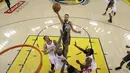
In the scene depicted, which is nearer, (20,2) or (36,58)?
(36,58)

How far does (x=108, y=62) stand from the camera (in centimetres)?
701

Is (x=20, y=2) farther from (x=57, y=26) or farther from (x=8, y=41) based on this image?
(x=8, y=41)

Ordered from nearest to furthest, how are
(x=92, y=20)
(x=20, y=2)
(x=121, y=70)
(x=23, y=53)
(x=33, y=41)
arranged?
1. (x=121, y=70)
2. (x=23, y=53)
3. (x=33, y=41)
4. (x=92, y=20)
5. (x=20, y=2)

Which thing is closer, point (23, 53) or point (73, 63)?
point (73, 63)

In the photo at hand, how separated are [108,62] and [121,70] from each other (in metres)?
0.55

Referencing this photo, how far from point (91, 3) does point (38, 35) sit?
5810mm

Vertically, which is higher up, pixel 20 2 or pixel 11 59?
pixel 11 59

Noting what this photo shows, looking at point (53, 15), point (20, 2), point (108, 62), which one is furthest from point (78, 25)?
point (20, 2)

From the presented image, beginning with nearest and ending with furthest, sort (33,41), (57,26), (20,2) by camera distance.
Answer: (33,41)
(57,26)
(20,2)

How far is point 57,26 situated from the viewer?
962 centimetres

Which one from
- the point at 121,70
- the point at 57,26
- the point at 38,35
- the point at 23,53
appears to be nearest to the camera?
the point at 121,70

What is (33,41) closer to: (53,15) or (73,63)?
(73,63)

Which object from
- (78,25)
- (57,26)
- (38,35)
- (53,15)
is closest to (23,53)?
(38,35)

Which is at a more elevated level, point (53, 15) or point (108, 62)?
point (108, 62)
